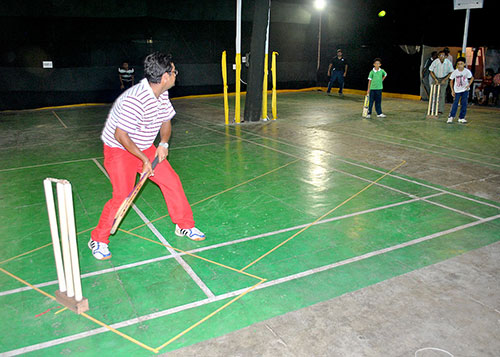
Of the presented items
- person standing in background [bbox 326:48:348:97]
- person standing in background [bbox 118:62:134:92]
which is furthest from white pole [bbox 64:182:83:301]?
person standing in background [bbox 326:48:348:97]

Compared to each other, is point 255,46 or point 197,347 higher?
point 255,46

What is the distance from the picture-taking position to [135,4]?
18.1m

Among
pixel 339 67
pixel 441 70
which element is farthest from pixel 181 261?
pixel 339 67

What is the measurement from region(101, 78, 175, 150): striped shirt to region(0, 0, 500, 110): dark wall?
15341mm

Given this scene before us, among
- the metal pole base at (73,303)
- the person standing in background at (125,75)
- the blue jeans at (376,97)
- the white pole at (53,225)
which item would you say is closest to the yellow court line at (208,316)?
the metal pole base at (73,303)

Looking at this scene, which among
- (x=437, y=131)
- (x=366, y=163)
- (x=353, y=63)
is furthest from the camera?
(x=353, y=63)

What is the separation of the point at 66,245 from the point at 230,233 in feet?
7.50

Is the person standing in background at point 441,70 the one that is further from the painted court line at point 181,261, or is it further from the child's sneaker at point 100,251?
the child's sneaker at point 100,251

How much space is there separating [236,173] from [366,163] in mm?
2680

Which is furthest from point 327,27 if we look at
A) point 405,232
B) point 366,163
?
point 405,232

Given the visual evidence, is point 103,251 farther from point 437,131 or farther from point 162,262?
point 437,131

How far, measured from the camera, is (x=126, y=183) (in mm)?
4438

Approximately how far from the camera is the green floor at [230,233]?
3568 mm

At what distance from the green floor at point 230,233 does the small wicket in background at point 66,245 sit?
5.0 inches
